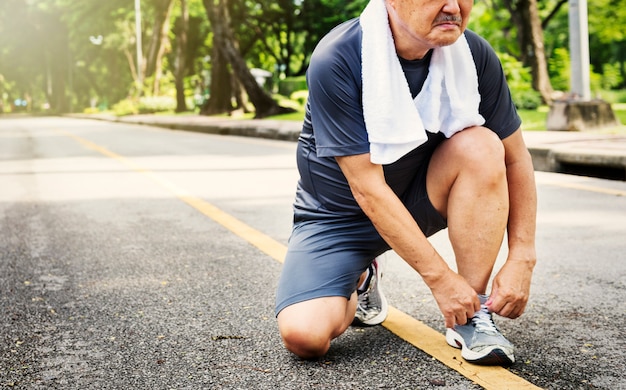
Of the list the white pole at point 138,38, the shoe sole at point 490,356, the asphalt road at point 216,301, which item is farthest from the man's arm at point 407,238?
the white pole at point 138,38

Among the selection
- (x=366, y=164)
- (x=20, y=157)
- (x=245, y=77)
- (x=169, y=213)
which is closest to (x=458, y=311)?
(x=366, y=164)

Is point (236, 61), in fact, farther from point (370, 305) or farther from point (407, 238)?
point (407, 238)

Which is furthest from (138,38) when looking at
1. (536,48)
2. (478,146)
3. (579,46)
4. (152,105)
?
(478,146)

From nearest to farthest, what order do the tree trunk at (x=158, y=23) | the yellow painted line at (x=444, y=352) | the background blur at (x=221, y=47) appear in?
the yellow painted line at (x=444, y=352)
the background blur at (x=221, y=47)
the tree trunk at (x=158, y=23)

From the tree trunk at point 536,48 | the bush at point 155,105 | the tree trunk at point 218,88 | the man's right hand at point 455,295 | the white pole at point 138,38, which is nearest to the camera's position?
the man's right hand at point 455,295

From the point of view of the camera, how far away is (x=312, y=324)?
2.77 m

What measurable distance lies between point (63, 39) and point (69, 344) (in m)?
61.3

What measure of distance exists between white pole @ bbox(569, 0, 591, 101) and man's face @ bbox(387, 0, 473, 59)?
8.46 m

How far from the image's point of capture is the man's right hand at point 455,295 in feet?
8.63

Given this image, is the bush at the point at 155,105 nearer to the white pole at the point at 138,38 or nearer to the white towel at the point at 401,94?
the white pole at the point at 138,38

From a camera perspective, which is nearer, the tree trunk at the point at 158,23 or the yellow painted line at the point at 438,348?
the yellow painted line at the point at 438,348

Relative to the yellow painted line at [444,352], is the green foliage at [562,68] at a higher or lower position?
higher

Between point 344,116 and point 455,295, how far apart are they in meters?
0.65

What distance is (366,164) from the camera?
2.71 meters
